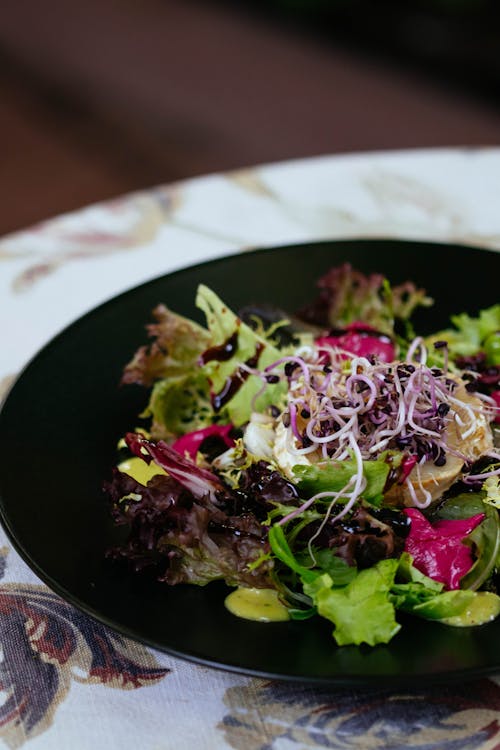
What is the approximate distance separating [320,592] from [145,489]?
453mm

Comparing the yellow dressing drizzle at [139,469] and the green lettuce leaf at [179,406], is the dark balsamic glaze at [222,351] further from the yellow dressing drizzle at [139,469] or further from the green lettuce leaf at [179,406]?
the yellow dressing drizzle at [139,469]

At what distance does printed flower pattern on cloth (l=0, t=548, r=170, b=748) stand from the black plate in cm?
14

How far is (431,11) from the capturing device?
8.38 meters

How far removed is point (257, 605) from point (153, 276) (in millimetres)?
1606

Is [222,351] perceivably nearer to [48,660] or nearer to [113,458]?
[113,458]

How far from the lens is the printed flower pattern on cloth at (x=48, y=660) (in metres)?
1.78

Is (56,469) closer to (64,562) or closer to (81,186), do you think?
(64,562)

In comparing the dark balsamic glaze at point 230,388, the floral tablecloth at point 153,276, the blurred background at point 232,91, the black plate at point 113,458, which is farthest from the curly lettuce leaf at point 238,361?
the blurred background at point 232,91

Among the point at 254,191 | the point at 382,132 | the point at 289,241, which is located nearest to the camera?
the point at 289,241

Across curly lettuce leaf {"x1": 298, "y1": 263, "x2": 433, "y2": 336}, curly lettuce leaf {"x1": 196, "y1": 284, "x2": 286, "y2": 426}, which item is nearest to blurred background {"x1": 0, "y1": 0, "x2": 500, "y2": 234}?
curly lettuce leaf {"x1": 298, "y1": 263, "x2": 433, "y2": 336}

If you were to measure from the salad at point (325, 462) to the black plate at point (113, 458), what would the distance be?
2.2 inches

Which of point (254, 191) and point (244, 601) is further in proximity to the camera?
point (254, 191)

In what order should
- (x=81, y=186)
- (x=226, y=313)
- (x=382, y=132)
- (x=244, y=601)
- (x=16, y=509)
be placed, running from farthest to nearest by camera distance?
1. (x=382, y=132)
2. (x=81, y=186)
3. (x=226, y=313)
4. (x=16, y=509)
5. (x=244, y=601)

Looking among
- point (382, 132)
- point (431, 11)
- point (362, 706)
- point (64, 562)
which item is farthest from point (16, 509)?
point (431, 11)
